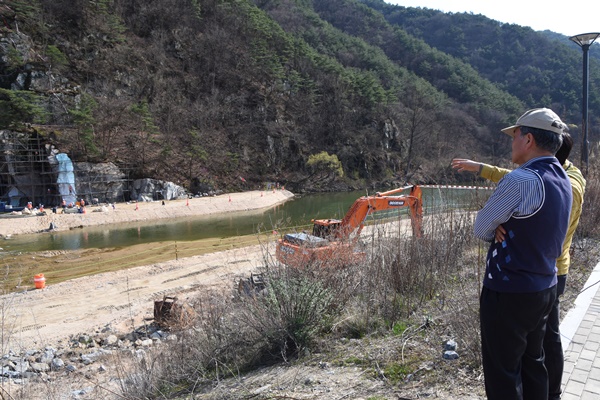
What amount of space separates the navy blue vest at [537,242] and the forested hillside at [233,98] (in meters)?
25.8

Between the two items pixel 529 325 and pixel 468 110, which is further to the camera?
pixel 468 110

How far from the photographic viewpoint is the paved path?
3.12m

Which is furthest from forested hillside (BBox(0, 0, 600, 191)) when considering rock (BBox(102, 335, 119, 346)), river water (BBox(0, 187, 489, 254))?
rock (BBox(102, 335, 119, 346))

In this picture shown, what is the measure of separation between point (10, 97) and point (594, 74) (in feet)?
334

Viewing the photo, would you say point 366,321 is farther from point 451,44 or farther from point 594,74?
point 451,44

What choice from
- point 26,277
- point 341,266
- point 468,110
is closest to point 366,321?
point 341,266

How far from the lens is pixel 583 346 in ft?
12.5

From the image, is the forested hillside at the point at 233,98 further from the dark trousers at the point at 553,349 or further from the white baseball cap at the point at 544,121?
the white baseball cap at the point at 544,121

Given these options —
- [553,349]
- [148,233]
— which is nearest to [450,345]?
[553,349]

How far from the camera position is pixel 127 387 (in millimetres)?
4152

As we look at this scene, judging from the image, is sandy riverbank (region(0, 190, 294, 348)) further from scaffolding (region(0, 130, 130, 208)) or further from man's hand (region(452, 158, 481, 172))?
scaffolding (region(0, 130, 130, 208))

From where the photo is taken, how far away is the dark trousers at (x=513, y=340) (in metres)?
2.05

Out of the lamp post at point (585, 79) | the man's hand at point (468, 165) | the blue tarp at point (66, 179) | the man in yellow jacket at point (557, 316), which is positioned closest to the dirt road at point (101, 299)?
the man's hand at point (468, 165)

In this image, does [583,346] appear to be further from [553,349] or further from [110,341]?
[110,341]
